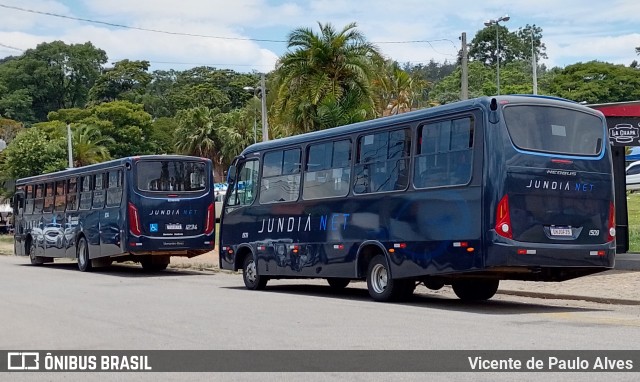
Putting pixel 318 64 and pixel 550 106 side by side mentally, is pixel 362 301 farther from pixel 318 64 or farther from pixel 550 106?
pixel 318 64

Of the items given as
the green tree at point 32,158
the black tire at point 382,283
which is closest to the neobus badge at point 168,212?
the black tire at point 382,283

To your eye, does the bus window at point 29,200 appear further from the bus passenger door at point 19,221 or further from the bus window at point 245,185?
the bus window at point 245,185

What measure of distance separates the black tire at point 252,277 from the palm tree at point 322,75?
12026 millimetres

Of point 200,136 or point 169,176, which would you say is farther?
point 200,136

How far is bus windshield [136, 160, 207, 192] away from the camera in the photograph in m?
25.8

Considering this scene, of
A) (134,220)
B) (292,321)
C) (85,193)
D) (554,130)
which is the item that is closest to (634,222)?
(134,220)

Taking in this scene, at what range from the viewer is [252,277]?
20.6 metres

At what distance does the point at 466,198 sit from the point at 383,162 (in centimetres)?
252

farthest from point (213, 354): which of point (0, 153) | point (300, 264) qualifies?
point (0, 153)

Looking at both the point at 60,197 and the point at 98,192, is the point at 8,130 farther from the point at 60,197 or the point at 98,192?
the point at 98,192

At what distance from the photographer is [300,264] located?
62.5 ft

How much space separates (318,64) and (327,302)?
17.0 metres

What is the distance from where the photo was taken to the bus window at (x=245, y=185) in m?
20.8

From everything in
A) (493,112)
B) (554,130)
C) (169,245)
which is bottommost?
(169,245)
